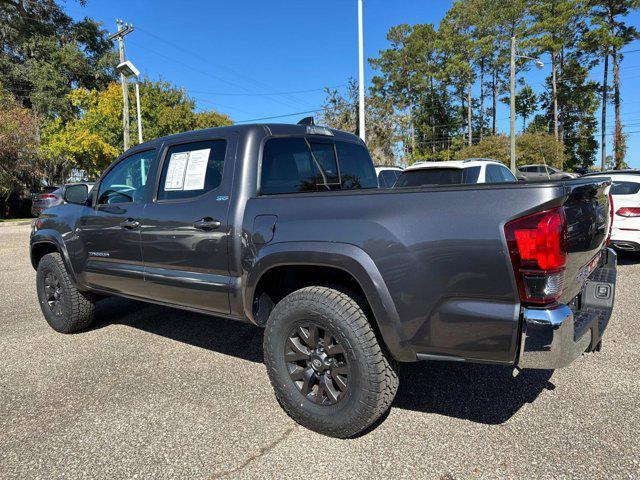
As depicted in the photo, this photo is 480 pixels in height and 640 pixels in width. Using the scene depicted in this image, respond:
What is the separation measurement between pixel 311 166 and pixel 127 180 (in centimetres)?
174

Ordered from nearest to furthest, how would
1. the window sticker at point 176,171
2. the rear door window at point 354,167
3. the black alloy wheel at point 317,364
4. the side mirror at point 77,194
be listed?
the black alloy wheel at point 317,364, the window sticker at point 176,171, the rear door window at point 354,167, the side mirror at point 77,194

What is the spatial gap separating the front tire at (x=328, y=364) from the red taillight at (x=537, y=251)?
33.2 inches

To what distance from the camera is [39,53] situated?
32.7m

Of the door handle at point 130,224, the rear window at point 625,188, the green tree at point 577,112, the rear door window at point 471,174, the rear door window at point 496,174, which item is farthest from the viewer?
the green tree at point 577,112

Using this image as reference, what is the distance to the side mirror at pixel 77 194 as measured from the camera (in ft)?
13.9

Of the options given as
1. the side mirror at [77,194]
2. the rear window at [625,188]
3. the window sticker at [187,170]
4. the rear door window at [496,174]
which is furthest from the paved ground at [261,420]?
the rear door window at [496,174]

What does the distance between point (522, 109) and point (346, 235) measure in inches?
1966

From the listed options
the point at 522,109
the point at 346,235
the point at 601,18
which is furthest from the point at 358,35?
the point at 522,109

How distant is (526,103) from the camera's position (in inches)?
1796

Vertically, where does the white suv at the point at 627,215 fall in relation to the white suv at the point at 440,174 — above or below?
below

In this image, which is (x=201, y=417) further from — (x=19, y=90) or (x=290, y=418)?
(x=19, y=90)

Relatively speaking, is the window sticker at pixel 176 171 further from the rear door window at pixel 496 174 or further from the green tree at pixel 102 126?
the green tree at pixel 102 126

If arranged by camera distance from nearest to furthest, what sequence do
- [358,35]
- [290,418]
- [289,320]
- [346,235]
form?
1. [346,235]
2. [289,320]
3. [290,418]
4. [358,35]

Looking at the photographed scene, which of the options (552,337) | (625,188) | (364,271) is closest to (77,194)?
(364,271)
